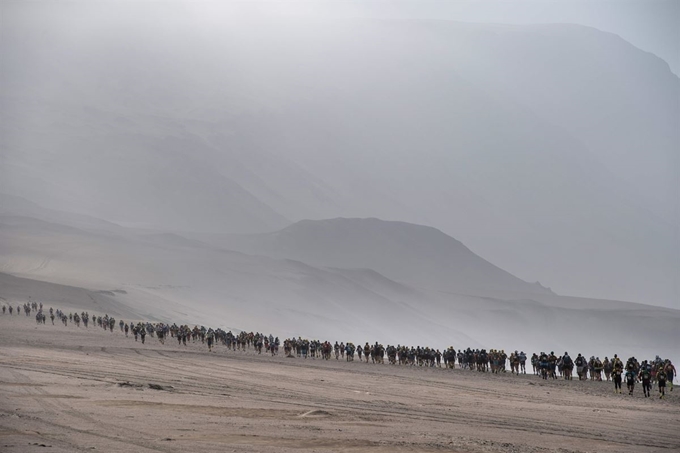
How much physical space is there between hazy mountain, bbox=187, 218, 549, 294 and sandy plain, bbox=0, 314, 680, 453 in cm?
14042

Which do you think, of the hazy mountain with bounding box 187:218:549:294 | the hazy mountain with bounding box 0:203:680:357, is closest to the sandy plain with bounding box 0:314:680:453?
the hazy mountain with bounding box 0:203:680:357

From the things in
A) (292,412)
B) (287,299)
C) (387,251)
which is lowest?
(292,412)

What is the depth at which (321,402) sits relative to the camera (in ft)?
75.3

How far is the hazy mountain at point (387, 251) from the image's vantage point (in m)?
178

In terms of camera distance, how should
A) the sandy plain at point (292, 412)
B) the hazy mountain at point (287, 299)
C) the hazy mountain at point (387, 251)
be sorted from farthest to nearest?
1. the hazy mountain at point (387, 251)
2. the hazy mountain at point (287, 299)
3. the sandy plain at point (292, 412)

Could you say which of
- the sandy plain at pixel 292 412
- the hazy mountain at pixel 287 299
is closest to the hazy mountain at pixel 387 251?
the hazy mountain at pixel 287 299

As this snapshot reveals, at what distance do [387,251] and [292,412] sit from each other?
16736 centimetres

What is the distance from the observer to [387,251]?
18688 centimetres

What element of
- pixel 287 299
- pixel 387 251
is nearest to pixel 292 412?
pixel 287 299

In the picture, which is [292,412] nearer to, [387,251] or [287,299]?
[287,299]

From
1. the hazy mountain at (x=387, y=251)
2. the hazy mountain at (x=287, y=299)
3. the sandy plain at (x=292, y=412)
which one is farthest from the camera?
the hazy mountain at (x=387, y=251)

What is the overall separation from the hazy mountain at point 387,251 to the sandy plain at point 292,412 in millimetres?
140421

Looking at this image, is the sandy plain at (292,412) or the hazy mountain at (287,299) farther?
the hazy mountain at (287,299)

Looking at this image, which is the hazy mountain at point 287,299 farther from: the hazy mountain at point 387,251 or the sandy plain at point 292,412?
the sandy plain at point 292,412
